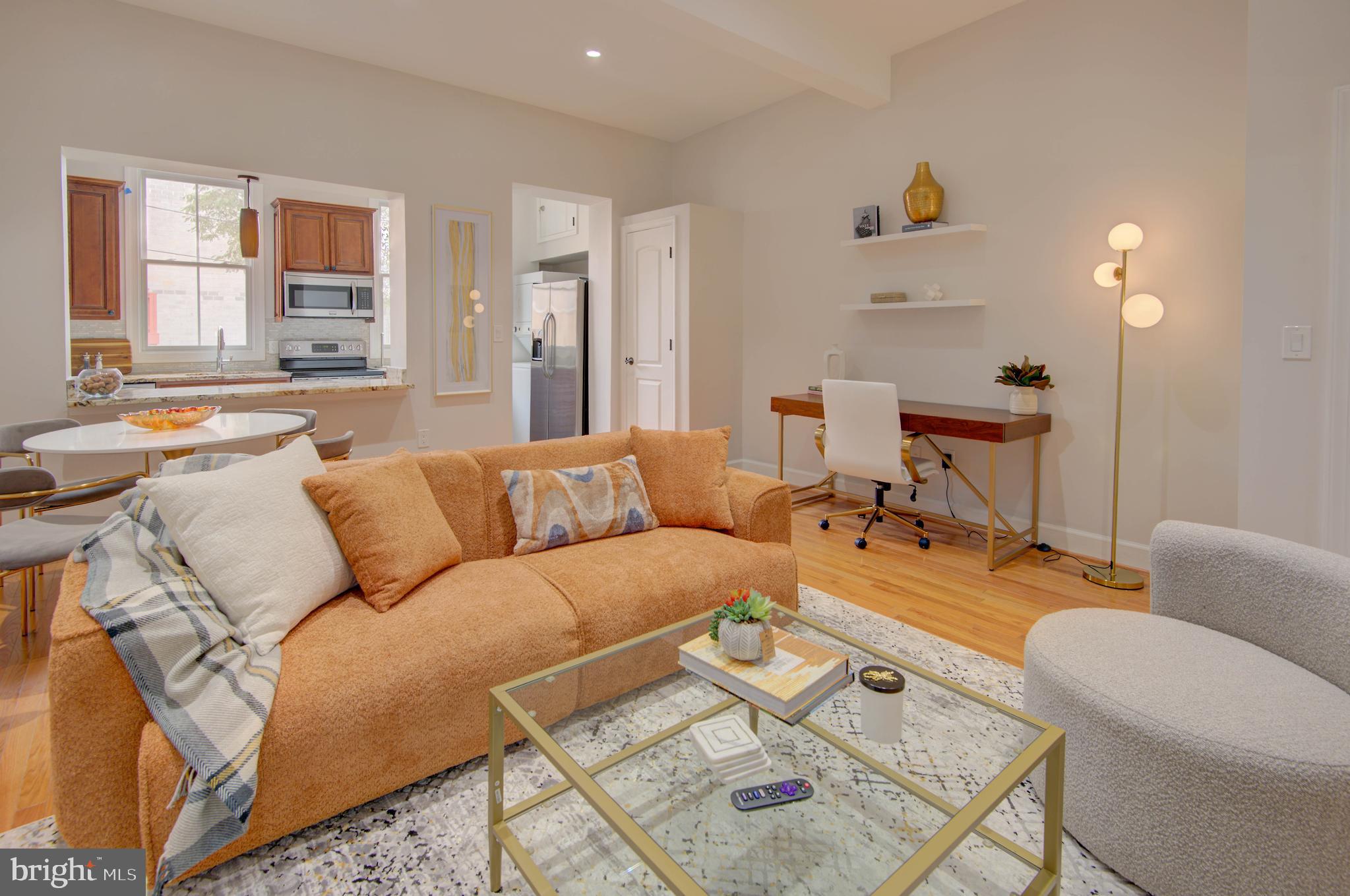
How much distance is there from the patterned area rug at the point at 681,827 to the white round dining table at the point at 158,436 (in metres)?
1.48

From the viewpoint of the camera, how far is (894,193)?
4.41 metres

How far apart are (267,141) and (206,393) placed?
1.59 m

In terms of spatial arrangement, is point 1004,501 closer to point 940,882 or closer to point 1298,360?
point 1298,360

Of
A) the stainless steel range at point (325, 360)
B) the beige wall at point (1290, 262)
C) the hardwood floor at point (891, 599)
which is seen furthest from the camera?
the stainless steel range at point (325, 360)

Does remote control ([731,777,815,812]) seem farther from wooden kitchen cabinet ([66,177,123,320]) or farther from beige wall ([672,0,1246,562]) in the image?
wooden kitchen cabinet ([66,177,123,320])

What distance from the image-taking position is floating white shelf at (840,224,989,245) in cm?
392

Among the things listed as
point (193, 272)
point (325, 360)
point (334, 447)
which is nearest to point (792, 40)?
point (334, 447)

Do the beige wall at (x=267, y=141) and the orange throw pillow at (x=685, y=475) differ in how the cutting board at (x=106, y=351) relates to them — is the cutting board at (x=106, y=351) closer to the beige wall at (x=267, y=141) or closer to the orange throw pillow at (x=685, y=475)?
the beige wall at (x=267, y=141)

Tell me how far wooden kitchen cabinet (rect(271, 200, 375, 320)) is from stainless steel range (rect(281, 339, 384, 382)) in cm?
35

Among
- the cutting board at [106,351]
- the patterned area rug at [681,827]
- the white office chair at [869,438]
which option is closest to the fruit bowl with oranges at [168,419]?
the patterned area rug at [681,827]

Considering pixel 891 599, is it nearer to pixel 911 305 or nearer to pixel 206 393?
pixel 911 305

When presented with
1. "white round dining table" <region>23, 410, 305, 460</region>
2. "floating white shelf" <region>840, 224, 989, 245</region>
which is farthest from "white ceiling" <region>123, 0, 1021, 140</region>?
"white round dining table" <region>23, 410, 305, 460</region>

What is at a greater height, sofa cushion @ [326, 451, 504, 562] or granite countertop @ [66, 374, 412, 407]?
granite countertop @ [66, 374, 412, 407]

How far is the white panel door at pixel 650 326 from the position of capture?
5465 mm
